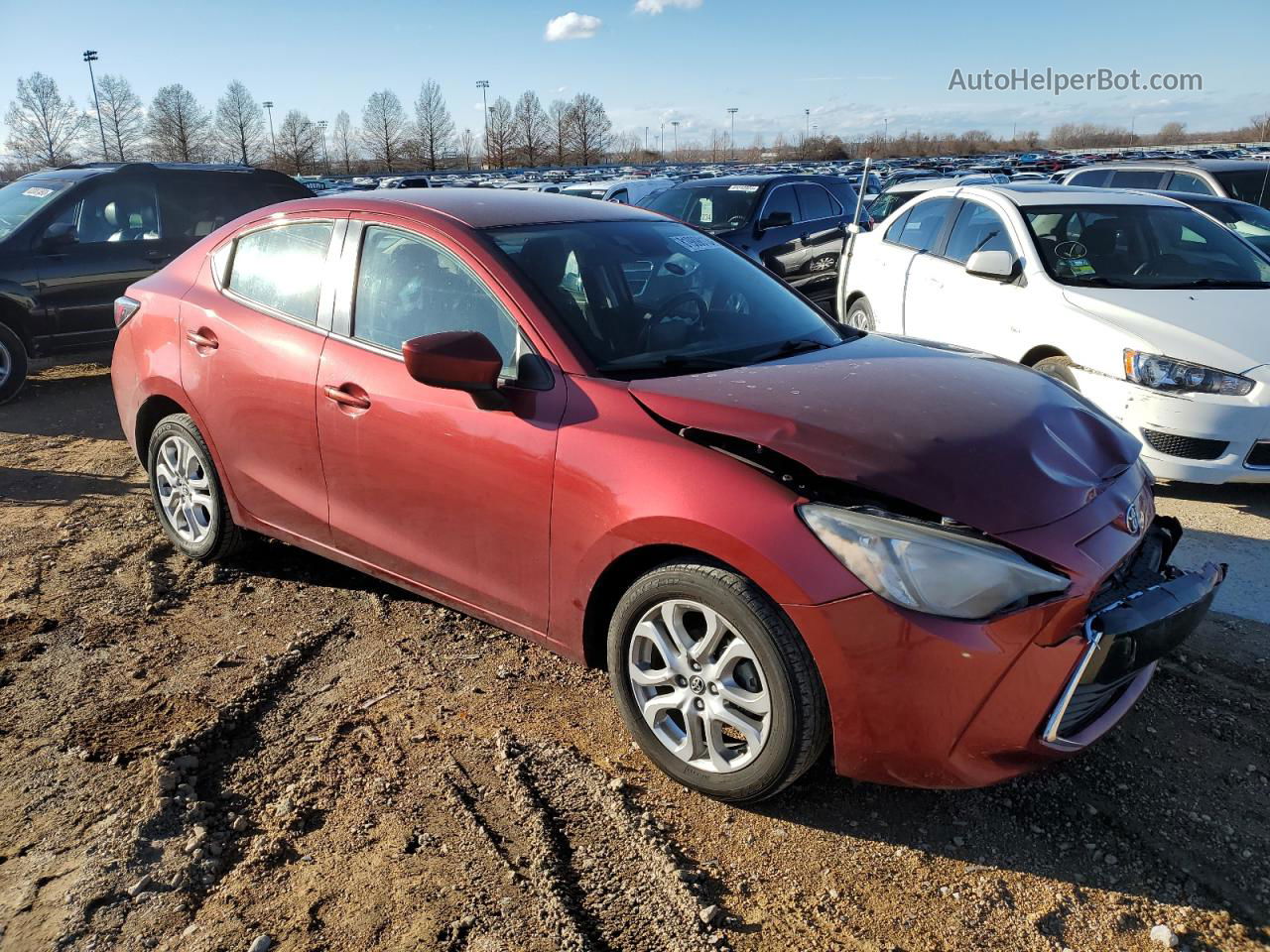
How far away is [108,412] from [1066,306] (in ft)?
24.4

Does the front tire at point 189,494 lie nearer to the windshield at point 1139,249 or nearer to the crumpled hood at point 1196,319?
the crumpled hood at point 1196,319

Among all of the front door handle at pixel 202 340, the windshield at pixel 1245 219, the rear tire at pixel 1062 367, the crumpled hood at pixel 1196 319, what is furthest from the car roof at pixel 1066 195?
the front door handle at pixel 202 340

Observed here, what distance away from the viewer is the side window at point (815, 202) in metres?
11.8

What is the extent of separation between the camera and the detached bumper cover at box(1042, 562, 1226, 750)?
2.41 m

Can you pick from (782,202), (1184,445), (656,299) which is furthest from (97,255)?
(1184,445)

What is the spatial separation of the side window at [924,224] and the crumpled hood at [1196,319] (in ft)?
6.12

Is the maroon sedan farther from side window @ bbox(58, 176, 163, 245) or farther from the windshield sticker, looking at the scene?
side window @ bbox(58, 176, 163, 245)

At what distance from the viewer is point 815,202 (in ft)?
39.5

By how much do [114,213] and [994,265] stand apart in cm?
778

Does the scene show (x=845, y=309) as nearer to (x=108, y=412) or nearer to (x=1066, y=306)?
(x=1066, y=306)

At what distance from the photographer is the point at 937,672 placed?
2336mm

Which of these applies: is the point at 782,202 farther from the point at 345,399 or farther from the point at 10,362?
the point at 345,399

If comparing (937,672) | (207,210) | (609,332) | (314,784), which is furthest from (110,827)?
(207,210)

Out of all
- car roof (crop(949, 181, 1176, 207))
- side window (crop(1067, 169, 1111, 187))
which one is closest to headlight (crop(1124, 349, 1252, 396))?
car roof (crop(949, 181, 1176, 207))
